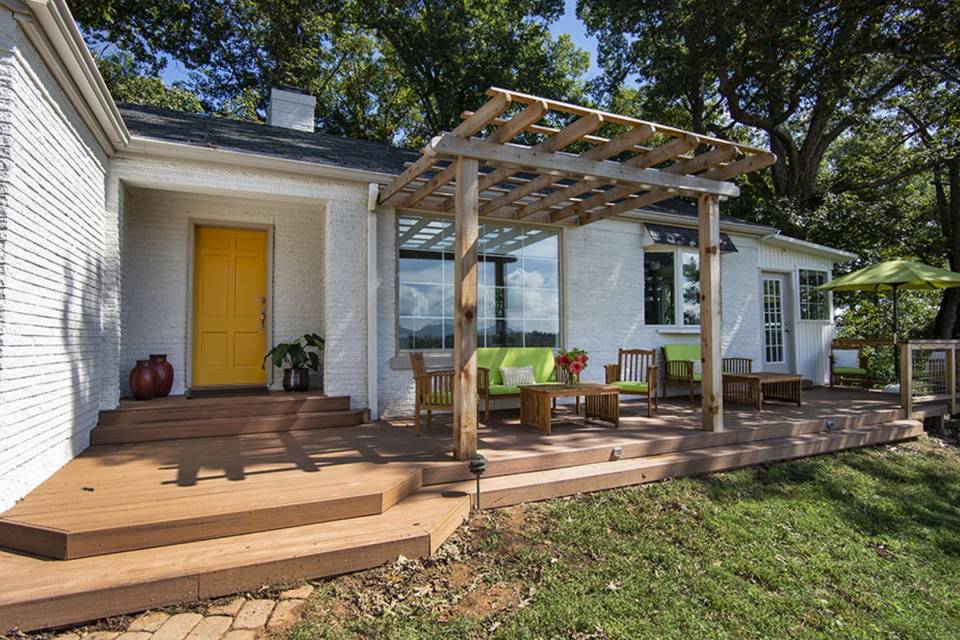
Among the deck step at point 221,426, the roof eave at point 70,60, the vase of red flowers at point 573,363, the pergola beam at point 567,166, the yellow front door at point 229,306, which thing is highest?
the roof eave at point 70,60

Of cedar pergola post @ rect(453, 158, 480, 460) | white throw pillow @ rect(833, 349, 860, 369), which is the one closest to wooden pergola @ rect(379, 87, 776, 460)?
cedar pergola post @ rect(453, 158, 480, 460)

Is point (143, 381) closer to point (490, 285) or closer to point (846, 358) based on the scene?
point (490, 285)

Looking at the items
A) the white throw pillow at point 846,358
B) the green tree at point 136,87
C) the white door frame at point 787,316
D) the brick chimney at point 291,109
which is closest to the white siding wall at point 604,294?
the white door frame at point 787,316

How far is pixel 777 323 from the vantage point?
31.4ft

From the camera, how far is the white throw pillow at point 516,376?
6.35 meters

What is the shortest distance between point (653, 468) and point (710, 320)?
1859 mm

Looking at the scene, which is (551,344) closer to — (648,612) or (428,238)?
(428,238)

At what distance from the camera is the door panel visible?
9438 millimetres

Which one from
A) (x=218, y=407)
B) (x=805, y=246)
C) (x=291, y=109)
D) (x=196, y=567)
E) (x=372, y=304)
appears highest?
(x=291, y=109)

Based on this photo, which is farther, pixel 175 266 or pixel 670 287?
pixel 670 287

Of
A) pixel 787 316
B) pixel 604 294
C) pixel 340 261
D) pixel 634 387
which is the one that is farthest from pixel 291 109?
pixel 787 316

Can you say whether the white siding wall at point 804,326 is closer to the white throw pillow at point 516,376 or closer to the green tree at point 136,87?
the white throw pillow at point 516,376

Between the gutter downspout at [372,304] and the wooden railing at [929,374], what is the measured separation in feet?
21.5

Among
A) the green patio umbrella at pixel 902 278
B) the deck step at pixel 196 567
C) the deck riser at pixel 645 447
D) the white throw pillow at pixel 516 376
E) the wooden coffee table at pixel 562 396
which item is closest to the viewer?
the deck step at pixel 196 567
